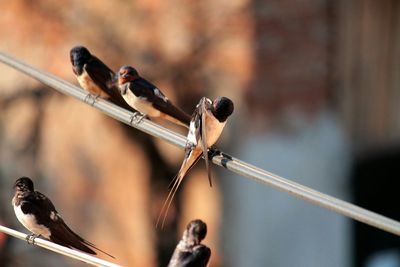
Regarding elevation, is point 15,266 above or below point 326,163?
below

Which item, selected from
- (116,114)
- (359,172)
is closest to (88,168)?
(359,172)

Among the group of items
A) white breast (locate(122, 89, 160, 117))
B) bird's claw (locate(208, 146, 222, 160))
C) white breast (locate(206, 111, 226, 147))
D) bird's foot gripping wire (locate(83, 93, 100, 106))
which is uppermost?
white breast (locate(122, 89, 160, 117))

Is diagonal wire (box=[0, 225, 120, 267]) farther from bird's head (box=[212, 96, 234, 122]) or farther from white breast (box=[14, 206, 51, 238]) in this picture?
bird's head (box=[212, 96, 234, 122])

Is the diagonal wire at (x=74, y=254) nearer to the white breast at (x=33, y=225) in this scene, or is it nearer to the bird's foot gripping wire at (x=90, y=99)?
the white breast at (x=33, y=225)

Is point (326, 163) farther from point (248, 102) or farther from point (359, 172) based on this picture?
point (248, 102)

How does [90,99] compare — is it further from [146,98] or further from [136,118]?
[146,98]

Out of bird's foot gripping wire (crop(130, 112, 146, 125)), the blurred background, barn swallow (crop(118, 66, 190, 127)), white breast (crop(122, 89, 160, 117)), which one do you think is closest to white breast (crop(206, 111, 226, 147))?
bird's foot gripping wire (crop(130, 112, 146, 125))
